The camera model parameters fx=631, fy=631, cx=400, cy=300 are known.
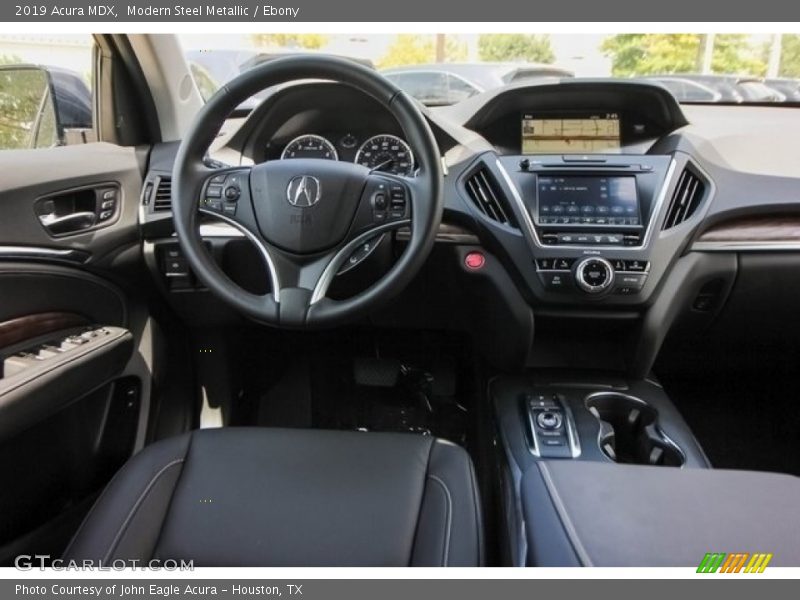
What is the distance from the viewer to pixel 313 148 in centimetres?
197

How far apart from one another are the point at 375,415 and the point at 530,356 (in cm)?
67

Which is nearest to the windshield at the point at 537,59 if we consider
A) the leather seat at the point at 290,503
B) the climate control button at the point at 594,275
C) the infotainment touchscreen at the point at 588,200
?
the infotainment touchscreen at the point at 588,200

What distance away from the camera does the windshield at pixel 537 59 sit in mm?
1656

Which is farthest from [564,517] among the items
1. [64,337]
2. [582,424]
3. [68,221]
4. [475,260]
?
[68,221]

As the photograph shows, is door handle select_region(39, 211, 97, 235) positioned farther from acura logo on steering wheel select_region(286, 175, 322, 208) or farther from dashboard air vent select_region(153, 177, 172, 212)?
acura logo on steering wheel select_region(286, 175, 322, 208)

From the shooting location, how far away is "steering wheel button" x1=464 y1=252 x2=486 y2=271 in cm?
185

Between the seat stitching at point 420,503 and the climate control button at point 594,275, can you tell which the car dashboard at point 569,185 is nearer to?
the climate control button at point 594,275

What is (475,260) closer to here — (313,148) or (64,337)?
(313,148)

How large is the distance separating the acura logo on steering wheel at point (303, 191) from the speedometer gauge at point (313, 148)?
417mm

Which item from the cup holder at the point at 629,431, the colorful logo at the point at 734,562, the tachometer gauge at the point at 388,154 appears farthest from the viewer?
the tachometer gauge at the point at 388,154

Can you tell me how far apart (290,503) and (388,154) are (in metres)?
1.09

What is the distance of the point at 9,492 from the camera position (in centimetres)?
154

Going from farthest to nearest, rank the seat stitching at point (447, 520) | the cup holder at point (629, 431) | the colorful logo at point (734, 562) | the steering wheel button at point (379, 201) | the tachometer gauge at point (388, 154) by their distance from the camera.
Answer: the tachometer gauge at point (388, 154), the cup holder at point (629, 431), the steering wheel button at point (379, 201), the seat stitching at point (447, 520), the colorful logo at point (734, 562)

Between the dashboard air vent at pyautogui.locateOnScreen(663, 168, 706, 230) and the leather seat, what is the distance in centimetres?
91
